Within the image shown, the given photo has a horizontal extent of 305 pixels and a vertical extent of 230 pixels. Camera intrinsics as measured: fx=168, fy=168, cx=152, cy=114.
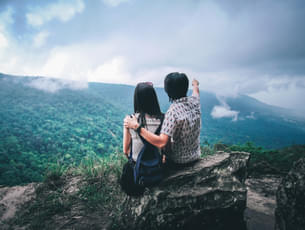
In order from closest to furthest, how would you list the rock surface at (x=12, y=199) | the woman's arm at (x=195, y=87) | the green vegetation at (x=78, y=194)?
1. the woman's arm at (x=195, y=87)
2. the green vegetation at (x=78, y=194)
3. the rock surface at (x=12, y=199)

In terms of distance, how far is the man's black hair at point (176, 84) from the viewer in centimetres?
194

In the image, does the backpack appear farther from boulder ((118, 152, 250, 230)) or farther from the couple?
boulder ((118, 152, 250, 230))

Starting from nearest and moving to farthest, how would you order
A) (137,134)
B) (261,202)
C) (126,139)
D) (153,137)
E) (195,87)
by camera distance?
(153,137) → (137,134) → (126,139) → (195,87) → (261,202)

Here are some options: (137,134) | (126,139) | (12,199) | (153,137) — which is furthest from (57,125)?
(153,137)

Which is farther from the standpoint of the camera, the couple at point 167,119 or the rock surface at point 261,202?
the rock surface at point 261,202

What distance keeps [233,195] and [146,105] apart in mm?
1698

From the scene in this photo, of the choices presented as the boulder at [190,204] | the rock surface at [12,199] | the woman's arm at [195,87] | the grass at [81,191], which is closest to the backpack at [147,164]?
the boulder at [190,204]

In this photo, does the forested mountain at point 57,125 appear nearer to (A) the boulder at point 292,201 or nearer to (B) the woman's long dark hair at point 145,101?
(B) the woman's long dark hair at point 145,101

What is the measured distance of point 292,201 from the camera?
206cm

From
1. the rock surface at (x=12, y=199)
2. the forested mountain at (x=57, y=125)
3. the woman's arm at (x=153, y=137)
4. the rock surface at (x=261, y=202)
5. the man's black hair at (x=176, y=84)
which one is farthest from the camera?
the forested mountain at (x=57, y=125)

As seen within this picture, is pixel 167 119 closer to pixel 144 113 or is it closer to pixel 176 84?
pixel 144 113

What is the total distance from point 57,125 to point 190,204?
31.8 metres

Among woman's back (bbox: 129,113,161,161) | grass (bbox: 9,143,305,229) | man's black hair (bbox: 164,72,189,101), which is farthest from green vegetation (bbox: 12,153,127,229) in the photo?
man's black hair (bbox: 164,72,189,101)

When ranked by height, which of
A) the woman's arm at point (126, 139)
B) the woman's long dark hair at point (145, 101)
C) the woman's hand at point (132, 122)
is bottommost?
the woman's arm at point (126, 139)
